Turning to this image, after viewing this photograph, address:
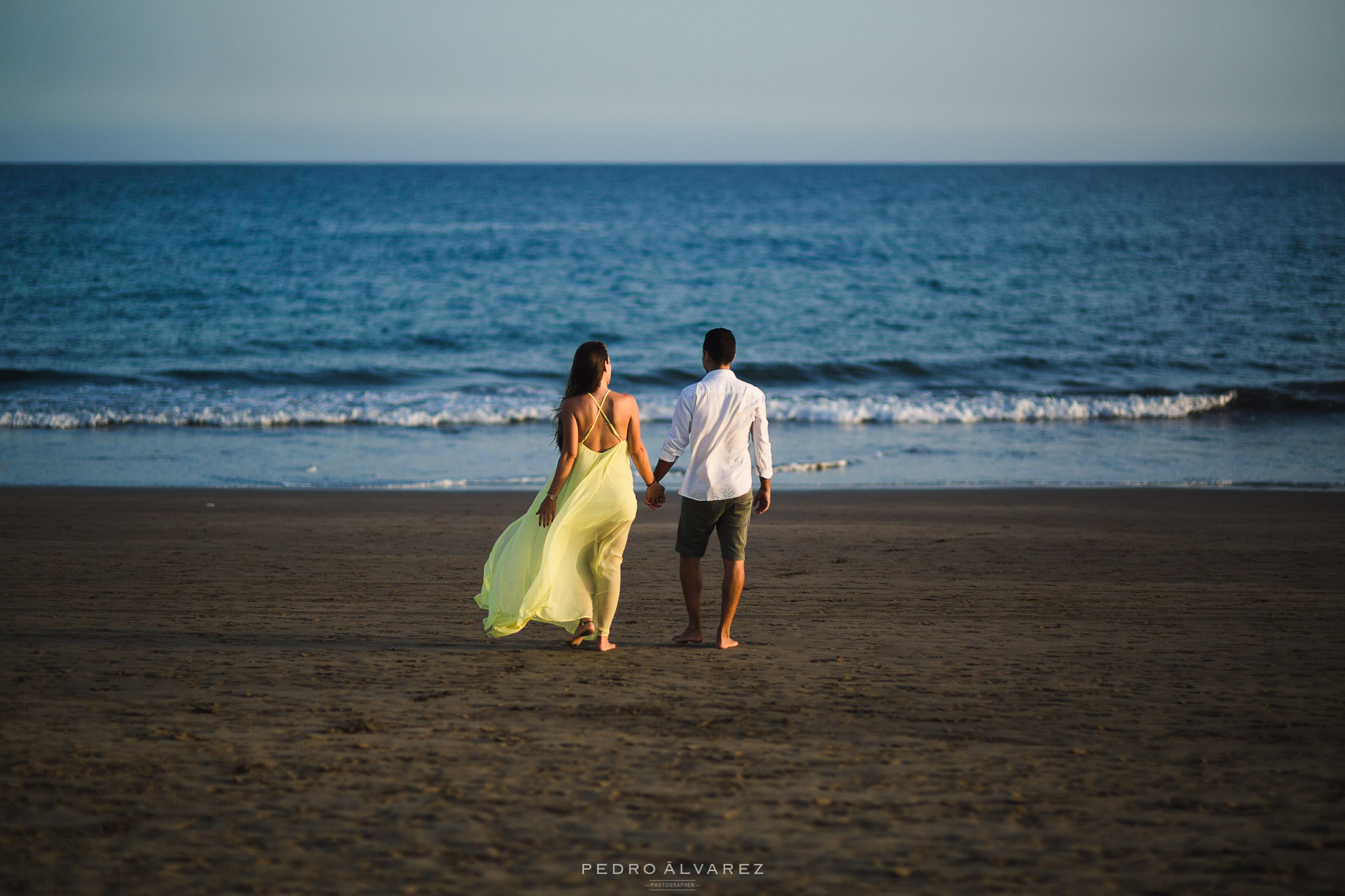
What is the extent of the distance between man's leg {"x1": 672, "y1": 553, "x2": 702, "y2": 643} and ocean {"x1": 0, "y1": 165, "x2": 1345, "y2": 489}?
18.8 feet

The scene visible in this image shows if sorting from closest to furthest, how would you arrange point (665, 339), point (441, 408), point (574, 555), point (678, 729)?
point (678, 729)
point (574, 555)
point (441, 408)
point (665, 339)

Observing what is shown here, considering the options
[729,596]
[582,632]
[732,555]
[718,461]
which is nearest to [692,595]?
[729,596]

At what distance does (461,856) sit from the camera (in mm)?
2918

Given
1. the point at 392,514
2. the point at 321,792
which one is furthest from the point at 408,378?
the point at 321,792

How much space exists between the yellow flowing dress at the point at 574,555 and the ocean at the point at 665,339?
5.69 metres

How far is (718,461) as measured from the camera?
490cm

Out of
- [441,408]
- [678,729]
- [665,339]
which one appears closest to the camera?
[678,729]

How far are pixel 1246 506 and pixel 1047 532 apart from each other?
269 cm

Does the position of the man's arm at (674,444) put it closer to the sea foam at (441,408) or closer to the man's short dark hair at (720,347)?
the man's short dark hair at (720,347)

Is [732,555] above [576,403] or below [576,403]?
below

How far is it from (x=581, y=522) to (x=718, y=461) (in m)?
0.77

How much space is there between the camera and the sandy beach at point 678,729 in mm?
2902

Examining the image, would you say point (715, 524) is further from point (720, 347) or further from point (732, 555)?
point (720, 347)

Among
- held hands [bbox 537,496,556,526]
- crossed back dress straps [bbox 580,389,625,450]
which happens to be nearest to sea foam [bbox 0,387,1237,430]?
crossed back dress straps [bbox 580,389,625,450]
